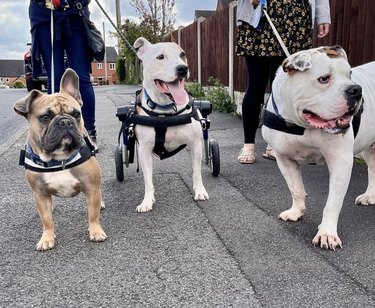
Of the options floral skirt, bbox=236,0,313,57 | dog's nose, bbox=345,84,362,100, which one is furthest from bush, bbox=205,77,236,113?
dog's nose, bbox=345,84,362,100

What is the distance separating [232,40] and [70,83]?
626 cm

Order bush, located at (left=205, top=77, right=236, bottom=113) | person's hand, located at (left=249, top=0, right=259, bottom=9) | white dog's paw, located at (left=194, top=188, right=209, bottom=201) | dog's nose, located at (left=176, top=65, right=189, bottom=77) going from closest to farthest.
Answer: dog's nose, located at (left=176, top=65, right=189, bottom=77) → white dog's paw, located at (left=194, top=188, right=209, bottom=201) → person's hand, located at (left=249, top=0, right=259, bottom=9) → bush, located at (left=205, top=77, right=236, bottom=113)

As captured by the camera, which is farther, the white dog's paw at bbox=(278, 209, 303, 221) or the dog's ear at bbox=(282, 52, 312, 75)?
the white dog's paw at bbox=(278, 209, 303, 221)

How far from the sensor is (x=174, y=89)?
3287mm

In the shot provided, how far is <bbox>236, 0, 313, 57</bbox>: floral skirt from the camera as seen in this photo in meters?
4.11

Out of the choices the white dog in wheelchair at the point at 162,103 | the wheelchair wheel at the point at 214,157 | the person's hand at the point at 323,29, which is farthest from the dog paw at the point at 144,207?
the person's hand at the point at 323,29

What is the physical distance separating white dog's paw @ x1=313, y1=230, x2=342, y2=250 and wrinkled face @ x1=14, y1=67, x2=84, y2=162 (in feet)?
4.89

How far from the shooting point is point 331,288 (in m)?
2.07

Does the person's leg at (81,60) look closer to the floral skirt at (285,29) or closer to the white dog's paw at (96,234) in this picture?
the floral skirt at (285,29)

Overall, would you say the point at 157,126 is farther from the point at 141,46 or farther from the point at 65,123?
the point at 65,123

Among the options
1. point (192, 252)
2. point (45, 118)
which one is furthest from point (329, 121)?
point (45, 118)

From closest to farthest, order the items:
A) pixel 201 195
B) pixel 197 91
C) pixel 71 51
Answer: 1. pixel 201 195
2. pixel 71 51
3. pixel 197 91

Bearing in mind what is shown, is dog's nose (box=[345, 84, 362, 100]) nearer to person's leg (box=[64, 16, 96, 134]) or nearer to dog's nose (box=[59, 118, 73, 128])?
dog's nose (box=[59, 118, 73, 128])

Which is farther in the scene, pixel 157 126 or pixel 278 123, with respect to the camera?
pixel 157 126
